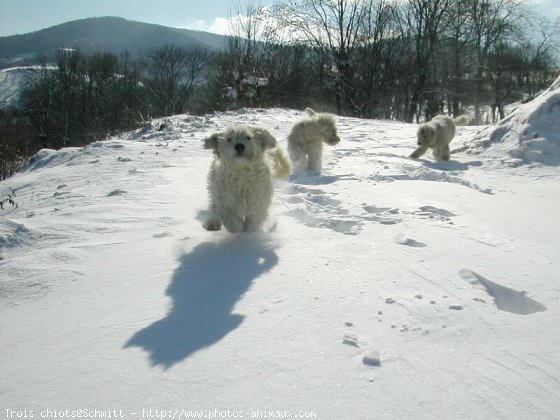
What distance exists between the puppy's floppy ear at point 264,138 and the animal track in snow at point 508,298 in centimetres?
266

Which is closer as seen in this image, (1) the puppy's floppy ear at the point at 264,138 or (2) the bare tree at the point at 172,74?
(1) the puppy's floppy ear at the point at 264,138

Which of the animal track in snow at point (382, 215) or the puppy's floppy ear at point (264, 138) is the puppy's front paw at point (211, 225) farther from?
the animal track in snow at point (382, 215)

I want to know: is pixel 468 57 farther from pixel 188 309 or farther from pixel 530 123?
pixel 188 309

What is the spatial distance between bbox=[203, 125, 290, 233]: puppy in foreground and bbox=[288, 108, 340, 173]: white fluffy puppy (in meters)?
3.67

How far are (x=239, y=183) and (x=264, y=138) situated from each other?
0.64 m

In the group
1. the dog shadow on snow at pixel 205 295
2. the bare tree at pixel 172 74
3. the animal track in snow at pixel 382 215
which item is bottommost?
the dog shadow on snow at pixel 205 295

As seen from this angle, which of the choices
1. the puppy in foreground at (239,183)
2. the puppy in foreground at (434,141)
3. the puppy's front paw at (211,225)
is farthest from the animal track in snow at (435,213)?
the puppy in foreground at (434,141)

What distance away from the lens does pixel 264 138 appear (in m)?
4.92

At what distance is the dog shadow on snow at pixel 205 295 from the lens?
2.45 meters

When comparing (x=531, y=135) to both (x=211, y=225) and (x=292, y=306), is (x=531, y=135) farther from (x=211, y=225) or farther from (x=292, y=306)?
(x=292, y=306)

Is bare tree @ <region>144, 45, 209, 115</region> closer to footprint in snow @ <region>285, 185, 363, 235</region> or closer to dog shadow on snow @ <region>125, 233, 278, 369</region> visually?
footprint in snow @ <region>285, 185, 363, 235</region>

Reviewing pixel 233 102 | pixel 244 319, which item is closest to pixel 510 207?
pixel 244 319

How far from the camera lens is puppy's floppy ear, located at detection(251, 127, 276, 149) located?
4.87 metres

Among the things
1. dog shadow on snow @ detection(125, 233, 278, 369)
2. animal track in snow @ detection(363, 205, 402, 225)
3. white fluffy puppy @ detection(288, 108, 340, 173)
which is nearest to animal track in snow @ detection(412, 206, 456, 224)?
animal track in snow @ detection(363, 205, 402, 225)
